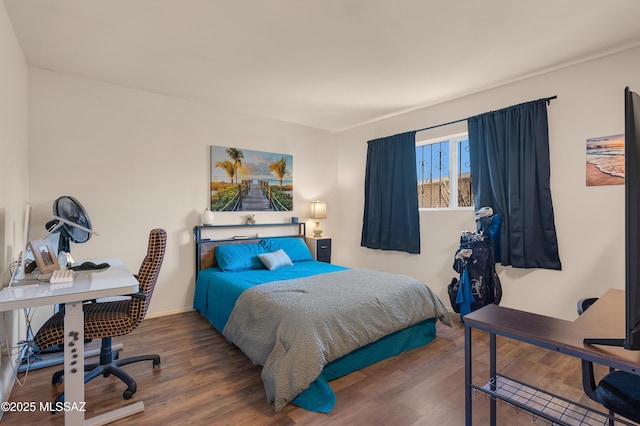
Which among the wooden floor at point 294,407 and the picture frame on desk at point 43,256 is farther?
the picture frame on desk at point 43,256

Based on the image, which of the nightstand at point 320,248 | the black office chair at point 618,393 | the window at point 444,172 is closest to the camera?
the black office chair at point 618,393

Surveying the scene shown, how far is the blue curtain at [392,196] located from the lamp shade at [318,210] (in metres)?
0.65

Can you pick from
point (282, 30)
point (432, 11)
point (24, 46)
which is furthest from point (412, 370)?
point (24, 46)

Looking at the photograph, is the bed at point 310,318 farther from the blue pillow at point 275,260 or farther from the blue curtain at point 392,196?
the blue curtain at point 392,196

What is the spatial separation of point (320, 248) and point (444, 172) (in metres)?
2.05

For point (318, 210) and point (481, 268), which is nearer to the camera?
point (481, 268)

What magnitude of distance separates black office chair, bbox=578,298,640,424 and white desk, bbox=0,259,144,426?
2.29 m

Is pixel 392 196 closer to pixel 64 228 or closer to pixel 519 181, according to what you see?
pixel 519 181

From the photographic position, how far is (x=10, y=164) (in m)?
2.23

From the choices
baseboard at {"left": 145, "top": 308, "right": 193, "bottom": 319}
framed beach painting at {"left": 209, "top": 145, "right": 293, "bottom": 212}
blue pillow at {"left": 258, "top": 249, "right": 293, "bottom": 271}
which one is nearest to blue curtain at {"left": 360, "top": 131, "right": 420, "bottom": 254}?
framed beach painting at {"left": 209, "top": 145, "right": 293, "bottom": 212}

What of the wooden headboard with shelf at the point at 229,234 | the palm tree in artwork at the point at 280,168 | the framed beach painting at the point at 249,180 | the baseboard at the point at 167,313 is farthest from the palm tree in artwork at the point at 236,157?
the baseboard at the point at 167,313

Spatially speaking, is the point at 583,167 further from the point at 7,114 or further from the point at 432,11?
the point at 7,114

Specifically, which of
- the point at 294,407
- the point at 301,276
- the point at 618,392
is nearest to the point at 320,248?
the point at 301,276

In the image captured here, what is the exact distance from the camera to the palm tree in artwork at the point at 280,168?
4.49 meters
